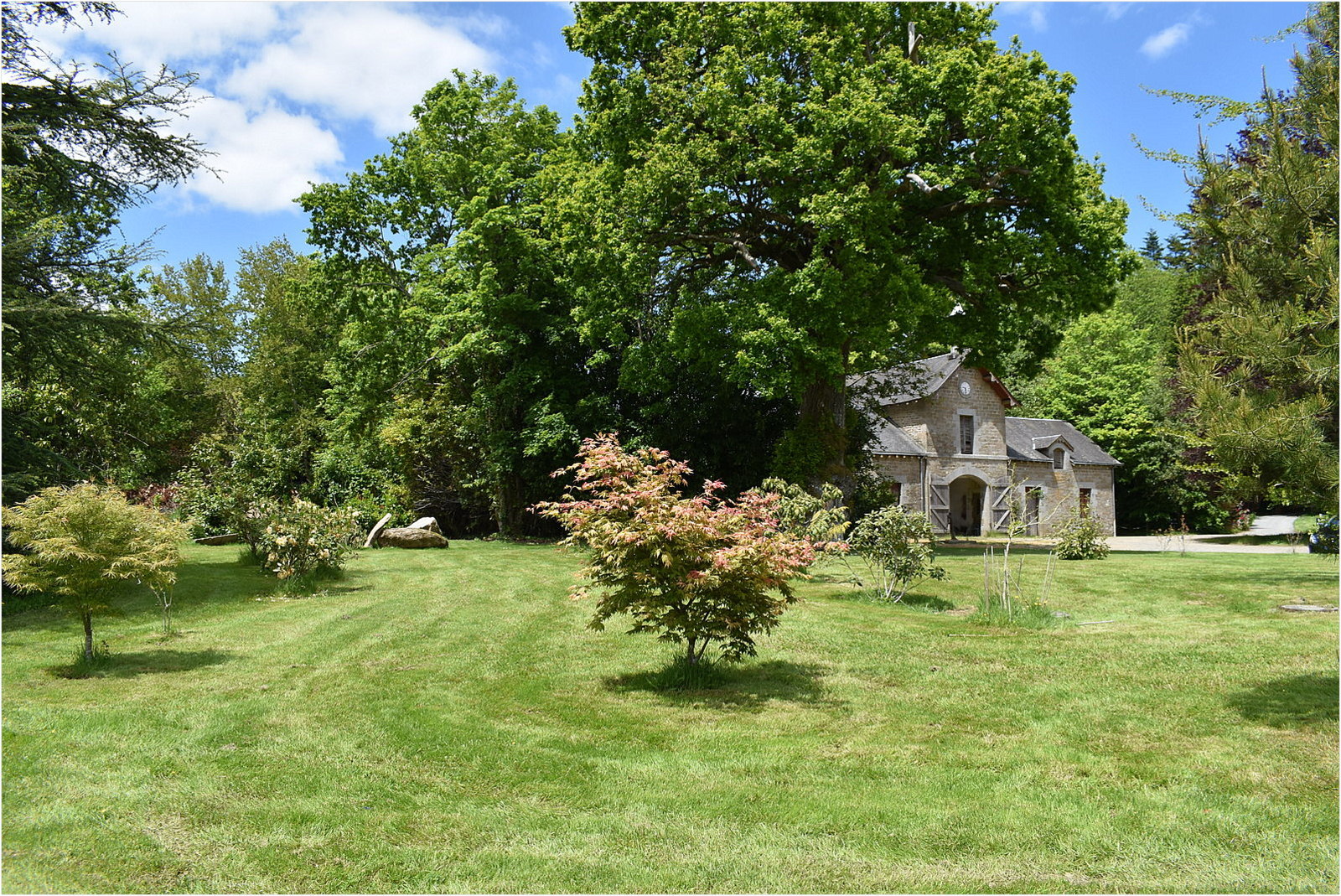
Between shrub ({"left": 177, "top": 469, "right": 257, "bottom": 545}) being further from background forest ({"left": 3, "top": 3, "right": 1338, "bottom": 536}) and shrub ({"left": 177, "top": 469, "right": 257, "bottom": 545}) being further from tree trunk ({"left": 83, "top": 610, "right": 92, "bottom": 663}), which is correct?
tree trunk ({"left": 83, "top": 610, "right": 92, "bottom": 663})

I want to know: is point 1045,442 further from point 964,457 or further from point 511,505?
point 511,505

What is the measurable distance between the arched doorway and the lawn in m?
23.9

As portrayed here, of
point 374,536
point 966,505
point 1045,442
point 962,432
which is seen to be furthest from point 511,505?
Result: point 1045,442

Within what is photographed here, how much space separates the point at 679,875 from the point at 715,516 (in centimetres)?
396

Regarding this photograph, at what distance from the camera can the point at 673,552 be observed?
782 centimetres

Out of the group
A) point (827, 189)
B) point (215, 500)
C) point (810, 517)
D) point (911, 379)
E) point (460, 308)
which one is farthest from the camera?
point (911, 379)

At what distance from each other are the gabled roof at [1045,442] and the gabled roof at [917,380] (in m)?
2.50

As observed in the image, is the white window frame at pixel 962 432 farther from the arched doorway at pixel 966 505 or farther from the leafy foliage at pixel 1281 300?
the leafy foliage at pixel 1281 300

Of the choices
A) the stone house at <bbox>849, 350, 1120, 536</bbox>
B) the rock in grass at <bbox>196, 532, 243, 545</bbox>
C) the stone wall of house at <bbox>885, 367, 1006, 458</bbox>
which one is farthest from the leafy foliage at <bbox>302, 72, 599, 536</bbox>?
the stone wall of house at <bbox>885, 367, 1006, 458</bbox>

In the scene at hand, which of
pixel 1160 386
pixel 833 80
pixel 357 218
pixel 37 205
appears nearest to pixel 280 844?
pixel 37 205

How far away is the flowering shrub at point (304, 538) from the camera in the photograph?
13945mm

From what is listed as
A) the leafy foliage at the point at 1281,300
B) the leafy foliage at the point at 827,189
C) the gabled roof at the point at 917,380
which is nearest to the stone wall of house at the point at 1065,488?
the gabled roof at the point at 917,380

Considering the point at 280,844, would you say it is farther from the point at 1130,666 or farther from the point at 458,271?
the point at 458,271

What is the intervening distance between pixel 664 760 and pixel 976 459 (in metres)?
30.0
